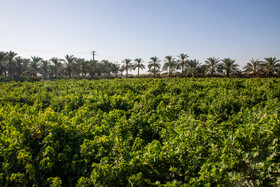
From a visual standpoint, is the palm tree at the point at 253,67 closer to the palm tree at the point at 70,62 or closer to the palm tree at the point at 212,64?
the palm tree at the point at 212,64

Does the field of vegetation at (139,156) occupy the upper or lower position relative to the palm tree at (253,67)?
lower

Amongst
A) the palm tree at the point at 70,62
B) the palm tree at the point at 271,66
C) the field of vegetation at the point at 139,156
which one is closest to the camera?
the field of vegetation at the point at 139,156

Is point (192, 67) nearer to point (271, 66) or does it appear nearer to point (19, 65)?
point (271, 66)

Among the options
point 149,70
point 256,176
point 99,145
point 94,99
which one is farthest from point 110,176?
point 149,70

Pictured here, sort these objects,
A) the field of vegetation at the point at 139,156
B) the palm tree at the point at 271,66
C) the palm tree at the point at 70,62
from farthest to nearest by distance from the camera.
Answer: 1. the palm tree at the point at 70,62
2. the palm tree at the point at 271,66
3. the field of vegetation at the point at 139,156

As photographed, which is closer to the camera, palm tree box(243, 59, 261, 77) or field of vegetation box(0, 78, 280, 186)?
field of vegetation box(0, 78, 280, 186)

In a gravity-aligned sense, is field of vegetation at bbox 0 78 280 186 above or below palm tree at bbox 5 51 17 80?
below

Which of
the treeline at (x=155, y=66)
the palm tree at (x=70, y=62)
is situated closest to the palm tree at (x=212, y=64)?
the treeline at (x=155, y=66)

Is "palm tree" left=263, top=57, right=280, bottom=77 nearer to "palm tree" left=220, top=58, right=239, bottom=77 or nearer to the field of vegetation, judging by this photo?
"palm tree" left=220, top=58, right=239, bottom=77

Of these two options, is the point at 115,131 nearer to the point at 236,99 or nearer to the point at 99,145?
the point at 99,145

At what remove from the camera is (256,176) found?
2.45m

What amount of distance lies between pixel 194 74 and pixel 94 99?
34.4 metres

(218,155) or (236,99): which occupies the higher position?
(236,99)

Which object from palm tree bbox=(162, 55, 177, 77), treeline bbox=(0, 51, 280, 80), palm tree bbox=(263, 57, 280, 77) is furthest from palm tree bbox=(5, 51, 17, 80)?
palm tree bbox=(263, 57, 280, 77)
